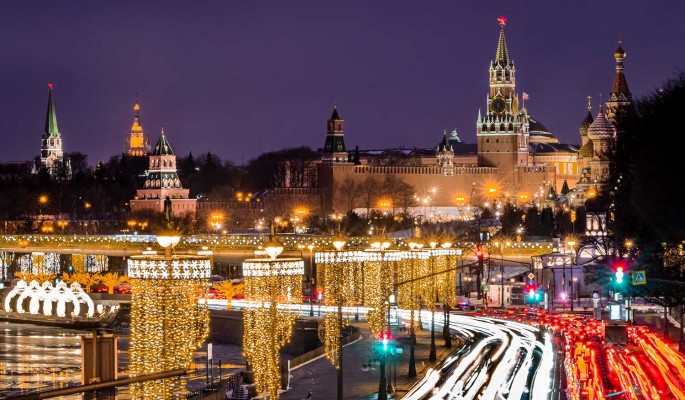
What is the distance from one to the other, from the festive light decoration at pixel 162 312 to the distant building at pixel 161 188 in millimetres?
142860

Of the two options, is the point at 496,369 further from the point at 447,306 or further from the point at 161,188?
the point at 161,188

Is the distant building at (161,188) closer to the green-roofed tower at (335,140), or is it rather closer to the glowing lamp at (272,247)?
the green-roofed tower at (335,140)

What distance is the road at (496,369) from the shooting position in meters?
39.2

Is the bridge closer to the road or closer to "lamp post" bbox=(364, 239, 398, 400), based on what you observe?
the road

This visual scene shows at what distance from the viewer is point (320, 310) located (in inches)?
2785

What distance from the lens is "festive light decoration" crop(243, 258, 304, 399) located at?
32625mm

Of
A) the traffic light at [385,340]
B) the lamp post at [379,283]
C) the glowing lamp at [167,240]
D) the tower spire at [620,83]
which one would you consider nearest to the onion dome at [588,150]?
the tower spire at [620,83]

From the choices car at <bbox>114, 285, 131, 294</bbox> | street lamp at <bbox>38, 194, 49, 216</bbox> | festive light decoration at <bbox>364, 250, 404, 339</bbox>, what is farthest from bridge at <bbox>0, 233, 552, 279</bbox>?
festive light decoration at <bbox>364, 250, 404, 339</bbox>

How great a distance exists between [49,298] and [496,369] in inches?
1905

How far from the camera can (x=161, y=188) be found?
169m

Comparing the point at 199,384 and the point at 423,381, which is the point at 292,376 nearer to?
the point at 423,381

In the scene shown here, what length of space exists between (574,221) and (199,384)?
8387 cm

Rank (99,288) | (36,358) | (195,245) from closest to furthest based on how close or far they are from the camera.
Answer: (36,358) < (99,288) < (195,245)

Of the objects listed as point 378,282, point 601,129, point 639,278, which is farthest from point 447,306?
point 601,129
